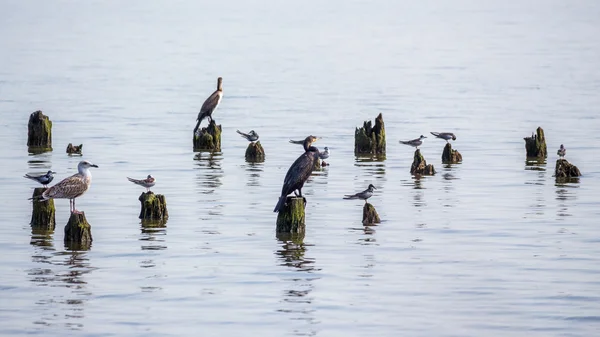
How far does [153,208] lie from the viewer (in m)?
27.0

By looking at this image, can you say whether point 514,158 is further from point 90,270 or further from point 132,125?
point 90,270

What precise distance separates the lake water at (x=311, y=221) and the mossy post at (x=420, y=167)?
44 cm

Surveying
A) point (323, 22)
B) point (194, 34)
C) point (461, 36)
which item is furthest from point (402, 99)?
point (323, 22)

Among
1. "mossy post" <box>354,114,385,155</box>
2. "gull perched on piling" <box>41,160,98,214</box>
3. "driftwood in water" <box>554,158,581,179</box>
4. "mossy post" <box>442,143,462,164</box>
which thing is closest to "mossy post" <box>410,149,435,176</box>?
"mossy post" <box>442,143,462,164</box>

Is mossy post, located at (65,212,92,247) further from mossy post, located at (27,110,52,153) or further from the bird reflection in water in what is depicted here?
mossy post, located at (27,110,52,153)

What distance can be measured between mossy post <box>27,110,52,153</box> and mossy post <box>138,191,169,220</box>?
12693mm

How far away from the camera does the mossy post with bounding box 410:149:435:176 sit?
34.6 meters

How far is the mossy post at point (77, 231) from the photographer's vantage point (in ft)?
78.2

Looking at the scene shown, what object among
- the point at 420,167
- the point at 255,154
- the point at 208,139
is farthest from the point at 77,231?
the point at 208,139

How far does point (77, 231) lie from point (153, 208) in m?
3.20

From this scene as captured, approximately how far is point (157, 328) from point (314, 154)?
7328mm

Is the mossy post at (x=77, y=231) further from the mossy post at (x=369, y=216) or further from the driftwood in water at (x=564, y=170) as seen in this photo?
the driftwood in water at (x=564, y=170)

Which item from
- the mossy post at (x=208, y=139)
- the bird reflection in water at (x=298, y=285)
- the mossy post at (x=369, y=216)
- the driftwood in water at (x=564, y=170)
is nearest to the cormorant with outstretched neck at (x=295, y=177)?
the bird reflection in water at (x=298, y=285)

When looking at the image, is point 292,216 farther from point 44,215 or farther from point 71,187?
point 44,215
